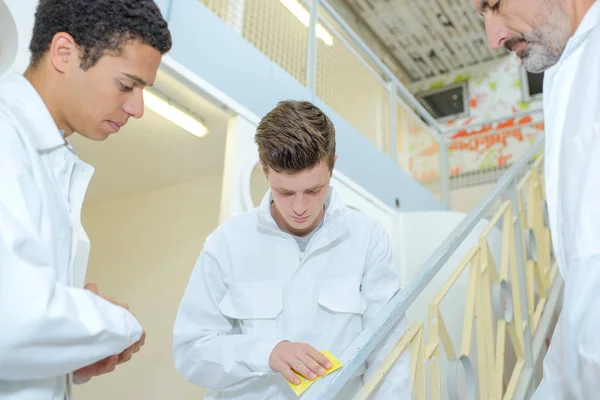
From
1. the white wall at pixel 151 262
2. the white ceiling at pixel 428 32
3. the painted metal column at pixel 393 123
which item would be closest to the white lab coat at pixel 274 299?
the white wall at pixel 151 262

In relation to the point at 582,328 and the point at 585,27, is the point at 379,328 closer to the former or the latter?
the point at 582,328

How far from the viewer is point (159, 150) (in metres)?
3.05

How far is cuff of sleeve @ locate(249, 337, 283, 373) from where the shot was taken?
112cm

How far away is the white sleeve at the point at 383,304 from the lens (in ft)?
3.78

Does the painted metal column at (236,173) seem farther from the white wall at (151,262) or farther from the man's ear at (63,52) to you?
the man's ear at (63,52)

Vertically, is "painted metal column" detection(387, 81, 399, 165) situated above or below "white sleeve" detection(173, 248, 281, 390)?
above

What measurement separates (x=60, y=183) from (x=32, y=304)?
290 mm

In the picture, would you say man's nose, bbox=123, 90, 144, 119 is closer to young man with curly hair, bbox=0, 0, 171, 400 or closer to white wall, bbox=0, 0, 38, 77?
young man with curly hair, bbox=0, 0, 171, 400

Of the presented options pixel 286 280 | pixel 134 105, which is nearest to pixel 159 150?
pixel 286 280

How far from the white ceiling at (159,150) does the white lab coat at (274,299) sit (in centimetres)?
128

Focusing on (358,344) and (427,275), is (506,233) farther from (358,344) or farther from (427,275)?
(358,344)

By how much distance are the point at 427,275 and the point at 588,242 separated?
0.50 m

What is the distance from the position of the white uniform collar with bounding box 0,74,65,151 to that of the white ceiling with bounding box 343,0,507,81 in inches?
242

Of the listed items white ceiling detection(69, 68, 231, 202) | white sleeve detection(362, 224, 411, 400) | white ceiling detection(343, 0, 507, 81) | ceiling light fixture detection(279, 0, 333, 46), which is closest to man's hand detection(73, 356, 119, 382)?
white sleeve detection(362, 224, 411, 400)
